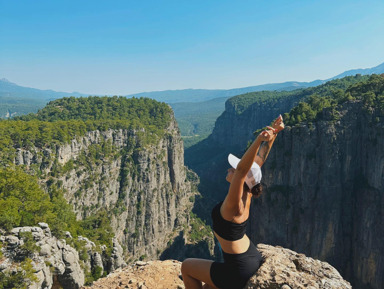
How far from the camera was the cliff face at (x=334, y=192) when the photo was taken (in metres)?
48.7

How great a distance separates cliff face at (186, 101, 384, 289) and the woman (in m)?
52.7

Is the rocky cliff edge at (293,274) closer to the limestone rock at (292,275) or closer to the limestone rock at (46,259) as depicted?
the limestone rock at (292,275)

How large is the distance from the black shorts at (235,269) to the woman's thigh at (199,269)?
0.16 metres

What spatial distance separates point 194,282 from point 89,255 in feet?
74.8

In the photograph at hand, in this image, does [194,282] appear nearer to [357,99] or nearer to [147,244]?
[357,99]

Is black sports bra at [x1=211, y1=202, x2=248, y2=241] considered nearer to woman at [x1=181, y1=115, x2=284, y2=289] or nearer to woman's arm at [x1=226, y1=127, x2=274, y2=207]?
woman at [x1=181, y1=115, x2=284, y2=289]

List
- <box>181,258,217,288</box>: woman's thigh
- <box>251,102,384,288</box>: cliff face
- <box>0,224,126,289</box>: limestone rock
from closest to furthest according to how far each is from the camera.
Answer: <box>181,258,217,288</box>: woman's thigh < <box>0,224,126,289</box>: limestone rock < <box>251,102,384,288</box>: cliff face

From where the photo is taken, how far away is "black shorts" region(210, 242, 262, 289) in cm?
500

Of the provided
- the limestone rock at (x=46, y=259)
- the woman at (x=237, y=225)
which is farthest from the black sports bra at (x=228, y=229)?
the limestone rock at (x=46, y=259)

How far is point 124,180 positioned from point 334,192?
49.5m

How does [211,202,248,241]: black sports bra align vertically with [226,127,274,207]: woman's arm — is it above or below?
below

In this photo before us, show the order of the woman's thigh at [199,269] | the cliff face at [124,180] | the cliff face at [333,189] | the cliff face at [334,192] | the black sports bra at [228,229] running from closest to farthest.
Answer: the black sports bra at [228,229] < the woman's thigh at [199,269] < the cliff face at [334,192] < the cliff face at [333,189] < the cliff face at [124,180]

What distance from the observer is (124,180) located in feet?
235

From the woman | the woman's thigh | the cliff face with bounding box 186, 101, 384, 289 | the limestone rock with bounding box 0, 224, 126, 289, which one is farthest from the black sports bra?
the cliff face with bounding box 186, 101, 384, 289
